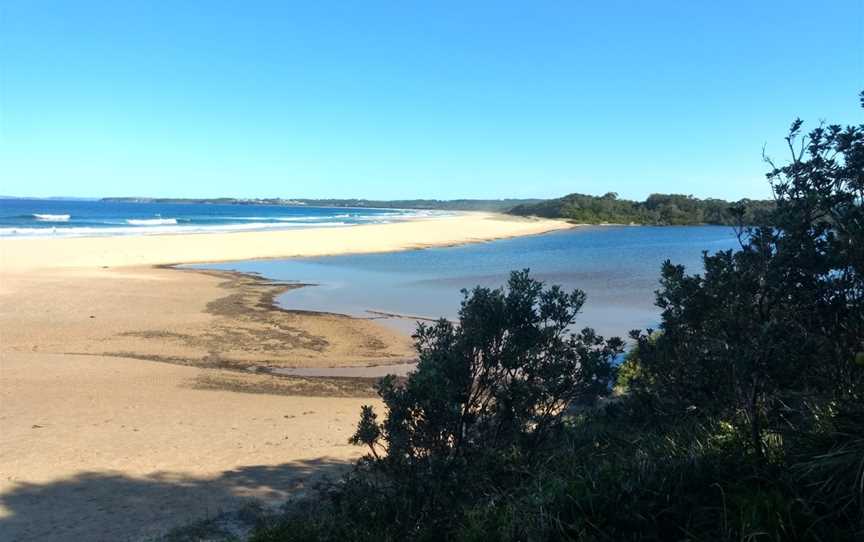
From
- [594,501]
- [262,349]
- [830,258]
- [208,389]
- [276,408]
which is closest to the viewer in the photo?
[594,501]

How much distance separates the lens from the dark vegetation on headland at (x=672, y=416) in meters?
3.19

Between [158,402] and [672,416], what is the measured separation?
7.66 m

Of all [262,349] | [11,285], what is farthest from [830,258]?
[11,285]

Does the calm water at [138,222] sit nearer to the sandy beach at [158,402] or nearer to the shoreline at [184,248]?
the shoreline at [184,248]

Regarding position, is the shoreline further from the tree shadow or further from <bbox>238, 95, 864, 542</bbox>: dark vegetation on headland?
<bbox>238, 95, 864, 542</bbox>: dark vegetation on headland

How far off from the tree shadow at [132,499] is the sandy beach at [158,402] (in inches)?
0.8

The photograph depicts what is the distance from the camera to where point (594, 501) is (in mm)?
3297

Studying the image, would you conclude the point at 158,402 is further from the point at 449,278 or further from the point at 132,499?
the point at 449,278

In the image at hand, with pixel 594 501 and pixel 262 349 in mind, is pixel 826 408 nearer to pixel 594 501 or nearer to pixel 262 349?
pixel 594 501

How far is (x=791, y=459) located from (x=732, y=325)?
0.74 meters

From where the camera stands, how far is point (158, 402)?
373 inches

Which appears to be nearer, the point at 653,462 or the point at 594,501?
the point at 594,501

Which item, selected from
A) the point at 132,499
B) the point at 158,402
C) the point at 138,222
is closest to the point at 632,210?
the point at 138,222

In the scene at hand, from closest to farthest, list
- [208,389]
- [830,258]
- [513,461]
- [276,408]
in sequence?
[830,258] < [513,461] < [276,408] < [208,389]
